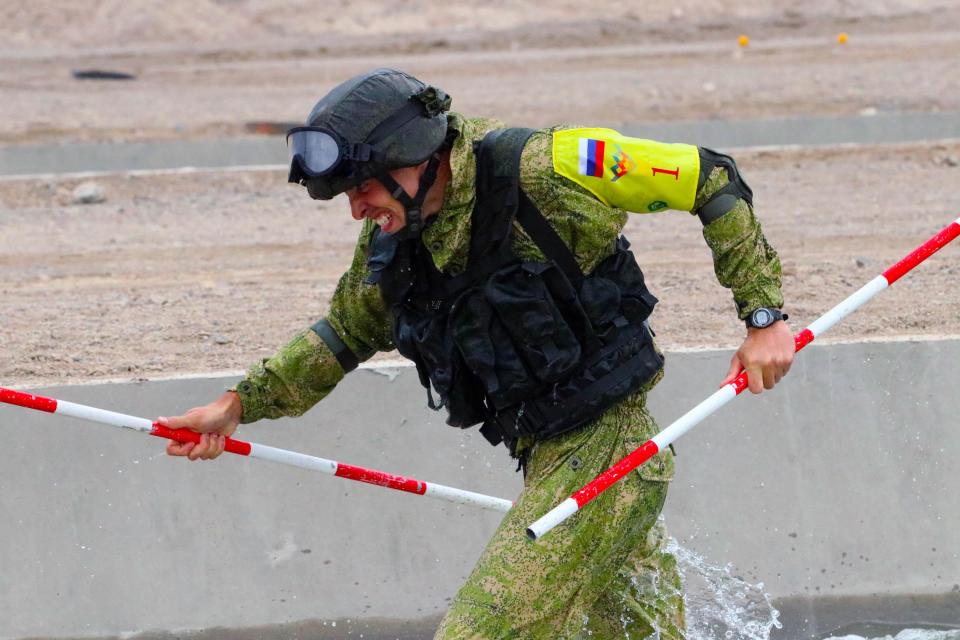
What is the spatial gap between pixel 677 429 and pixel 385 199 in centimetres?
95

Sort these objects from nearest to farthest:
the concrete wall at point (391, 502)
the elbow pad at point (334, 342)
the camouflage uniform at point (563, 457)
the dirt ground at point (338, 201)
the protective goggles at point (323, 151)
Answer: the protective goggles at point (323, 151) → the camouflage uniform at point (563, 457) → the elbow pad at point (334, 342) → the concrete wall at point (391, 502) → the dirt ground at point (338, 201)

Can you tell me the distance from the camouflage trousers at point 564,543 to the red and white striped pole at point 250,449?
702mm

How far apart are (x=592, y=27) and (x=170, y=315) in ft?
40.0

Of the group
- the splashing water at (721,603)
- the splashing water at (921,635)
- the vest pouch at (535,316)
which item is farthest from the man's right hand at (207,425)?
the splashing water at (921,635)

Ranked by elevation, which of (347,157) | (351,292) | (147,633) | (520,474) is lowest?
(147,633)

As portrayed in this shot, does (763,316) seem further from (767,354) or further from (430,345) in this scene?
(430,345)

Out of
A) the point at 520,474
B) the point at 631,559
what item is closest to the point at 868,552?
the point at 520,474

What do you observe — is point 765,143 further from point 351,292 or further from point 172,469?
point 351,292

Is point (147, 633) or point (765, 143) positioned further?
point (765, 143)

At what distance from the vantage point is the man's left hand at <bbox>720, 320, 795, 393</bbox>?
3.54 meters

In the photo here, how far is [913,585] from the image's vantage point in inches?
214

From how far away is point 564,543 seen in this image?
3.51m

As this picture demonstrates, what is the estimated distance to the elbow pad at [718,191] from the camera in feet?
11.4

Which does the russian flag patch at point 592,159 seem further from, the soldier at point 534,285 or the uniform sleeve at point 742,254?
the uniform sleeve at point 742,254
